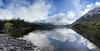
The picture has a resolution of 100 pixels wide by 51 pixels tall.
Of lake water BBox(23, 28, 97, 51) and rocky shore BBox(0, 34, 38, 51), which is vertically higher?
rocky shore BBox(0, 34, 38, 51)

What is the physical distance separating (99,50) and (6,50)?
50.5 feet

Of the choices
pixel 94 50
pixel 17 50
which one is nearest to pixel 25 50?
pixel 17 50

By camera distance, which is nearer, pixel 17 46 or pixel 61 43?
pixel 17 46

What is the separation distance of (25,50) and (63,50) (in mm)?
6685

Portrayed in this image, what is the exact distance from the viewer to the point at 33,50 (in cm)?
3384

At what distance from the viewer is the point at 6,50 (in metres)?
31.4

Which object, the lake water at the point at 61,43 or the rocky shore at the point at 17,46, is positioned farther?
the lake water at the point at 61,43

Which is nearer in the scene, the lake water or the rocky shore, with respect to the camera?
the rocky shore

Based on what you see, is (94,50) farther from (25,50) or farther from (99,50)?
(25,50)

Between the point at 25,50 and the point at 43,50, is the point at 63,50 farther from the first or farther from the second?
the point at 25,50

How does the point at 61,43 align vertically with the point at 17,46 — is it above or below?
below

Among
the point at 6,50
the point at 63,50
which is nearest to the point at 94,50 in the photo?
the point at 63,50

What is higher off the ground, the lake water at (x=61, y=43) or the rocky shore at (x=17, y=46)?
the rocky shore at (x=17, y=46)

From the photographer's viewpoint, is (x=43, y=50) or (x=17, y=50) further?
(x=43, y=50)
